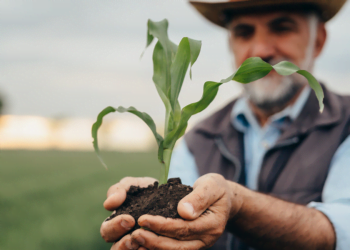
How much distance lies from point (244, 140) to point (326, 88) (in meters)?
0.69

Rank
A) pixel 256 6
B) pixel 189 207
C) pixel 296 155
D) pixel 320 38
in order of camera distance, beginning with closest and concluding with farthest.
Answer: pixel 189 207 → pixel 296 155 → pixel 256 6 → pixel 320 38

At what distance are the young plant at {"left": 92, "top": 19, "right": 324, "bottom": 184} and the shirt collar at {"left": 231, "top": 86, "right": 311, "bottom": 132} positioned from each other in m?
1.21

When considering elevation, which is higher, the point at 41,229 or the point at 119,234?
the point at 119,234

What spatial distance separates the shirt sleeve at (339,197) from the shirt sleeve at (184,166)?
0.90 m

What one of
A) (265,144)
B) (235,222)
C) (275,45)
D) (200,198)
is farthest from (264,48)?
(200,198)

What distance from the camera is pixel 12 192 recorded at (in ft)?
21.4

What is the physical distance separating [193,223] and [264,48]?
153 cm

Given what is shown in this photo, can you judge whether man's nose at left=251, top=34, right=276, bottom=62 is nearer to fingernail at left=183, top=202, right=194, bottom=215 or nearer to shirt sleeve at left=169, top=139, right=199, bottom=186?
shirt sleeve at left=169, top=139, right=199, bottom=186

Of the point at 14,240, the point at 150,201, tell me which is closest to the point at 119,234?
the point at 150,201

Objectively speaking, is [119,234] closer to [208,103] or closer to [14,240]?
[208,103]

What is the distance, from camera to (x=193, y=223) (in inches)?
43.4

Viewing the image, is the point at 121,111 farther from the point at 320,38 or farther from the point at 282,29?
the point at 320,38

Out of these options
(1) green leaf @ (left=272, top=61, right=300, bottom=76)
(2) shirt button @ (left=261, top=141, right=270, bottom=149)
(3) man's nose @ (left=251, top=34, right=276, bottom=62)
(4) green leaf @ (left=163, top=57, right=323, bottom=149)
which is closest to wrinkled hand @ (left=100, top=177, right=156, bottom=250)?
(4) green leaf @ (left=163, top=57, right=323, bottom=149)

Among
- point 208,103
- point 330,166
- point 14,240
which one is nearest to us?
point 208,103
